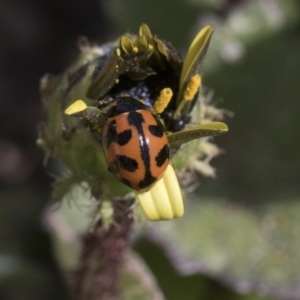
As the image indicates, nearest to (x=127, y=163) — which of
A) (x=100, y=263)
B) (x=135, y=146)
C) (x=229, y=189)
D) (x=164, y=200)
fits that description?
(x=135, y=146)

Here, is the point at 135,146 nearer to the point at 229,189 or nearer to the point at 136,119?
the point at 136,119

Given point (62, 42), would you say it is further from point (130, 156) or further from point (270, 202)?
point (130, 156)

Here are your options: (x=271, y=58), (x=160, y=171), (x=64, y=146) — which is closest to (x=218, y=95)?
(x=271, y=58)

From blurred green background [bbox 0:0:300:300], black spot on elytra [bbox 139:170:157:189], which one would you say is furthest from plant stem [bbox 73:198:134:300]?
black spot on elytra [bbox 139:170:157:189]

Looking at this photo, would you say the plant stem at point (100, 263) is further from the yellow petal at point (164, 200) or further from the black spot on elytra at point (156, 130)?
the black spot on elytra at point (156, 130)

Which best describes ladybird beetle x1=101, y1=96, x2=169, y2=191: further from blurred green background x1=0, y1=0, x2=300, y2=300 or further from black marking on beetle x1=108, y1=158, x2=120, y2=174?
blurred green background x1=0, y1=0, x2=300, y2=300

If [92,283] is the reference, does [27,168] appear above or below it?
below

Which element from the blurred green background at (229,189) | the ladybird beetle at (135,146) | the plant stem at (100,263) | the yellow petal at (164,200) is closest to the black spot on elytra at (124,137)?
the ladybird beetle at (135,146)
